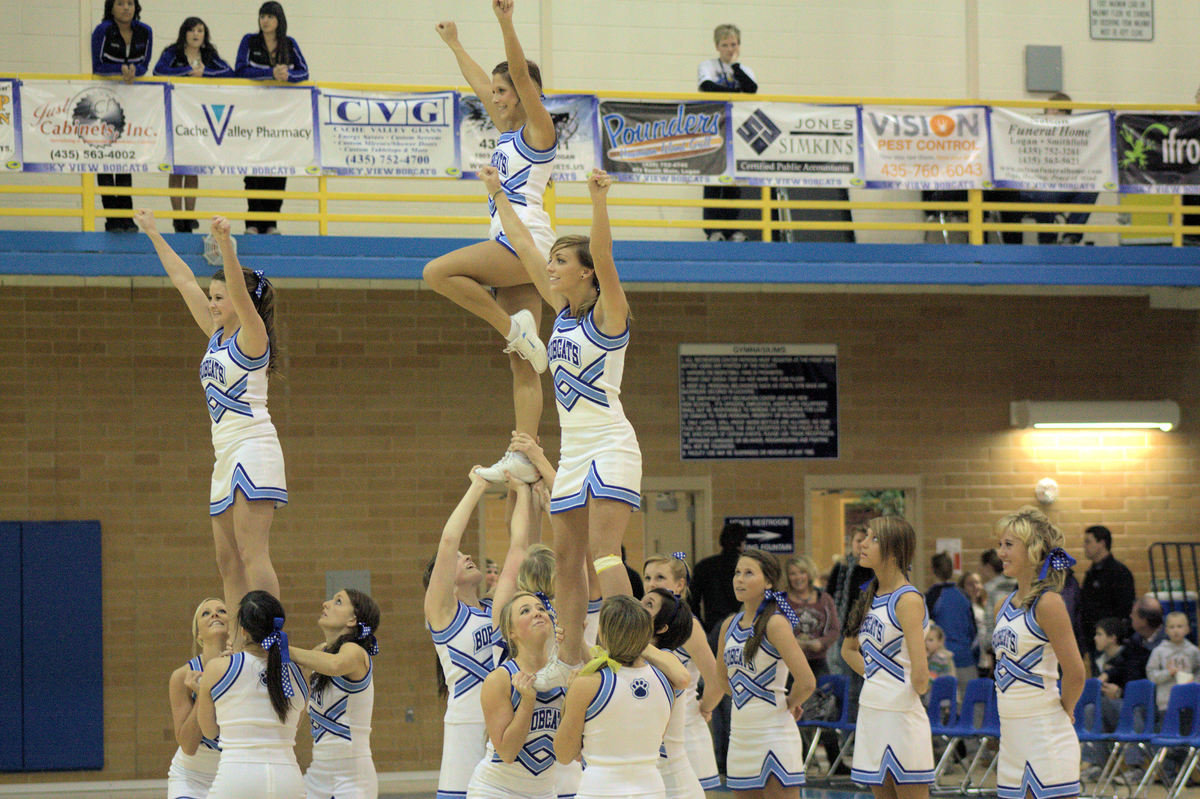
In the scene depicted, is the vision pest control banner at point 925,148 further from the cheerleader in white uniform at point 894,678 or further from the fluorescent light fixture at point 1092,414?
the cheerleader in white uniform at point 894,678

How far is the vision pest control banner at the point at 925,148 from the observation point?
11188 millimetres

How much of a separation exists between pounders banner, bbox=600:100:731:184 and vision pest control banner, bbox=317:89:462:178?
116cm

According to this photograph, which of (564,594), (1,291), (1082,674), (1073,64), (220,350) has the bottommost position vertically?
(1082,674)

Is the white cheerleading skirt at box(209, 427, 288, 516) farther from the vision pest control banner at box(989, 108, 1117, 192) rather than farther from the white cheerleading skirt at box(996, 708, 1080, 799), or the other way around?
the vision pest control banner at box(989, 108, 1117, 192)

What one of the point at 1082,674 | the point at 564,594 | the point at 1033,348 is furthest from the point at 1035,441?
the point at 564,594

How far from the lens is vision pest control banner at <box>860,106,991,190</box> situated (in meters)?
11.2

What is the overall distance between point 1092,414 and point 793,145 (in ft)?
13.4

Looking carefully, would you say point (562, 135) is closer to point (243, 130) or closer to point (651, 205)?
point (651, 205)

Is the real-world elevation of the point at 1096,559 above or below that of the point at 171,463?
below

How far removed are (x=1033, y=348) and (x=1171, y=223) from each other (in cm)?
185

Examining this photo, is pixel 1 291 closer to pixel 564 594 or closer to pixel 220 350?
pixel 220 350

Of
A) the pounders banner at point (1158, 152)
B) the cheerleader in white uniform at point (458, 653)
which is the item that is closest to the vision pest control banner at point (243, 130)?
the cheerleader in white uniform at point (458, 653)

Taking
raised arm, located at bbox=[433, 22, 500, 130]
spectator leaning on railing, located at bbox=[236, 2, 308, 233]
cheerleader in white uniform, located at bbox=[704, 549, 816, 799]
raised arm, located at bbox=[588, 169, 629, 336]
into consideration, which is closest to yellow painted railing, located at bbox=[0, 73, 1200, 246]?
spectator leaning on railing, located at bbox=[236, 2, 308, 233]

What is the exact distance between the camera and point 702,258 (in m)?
11.2
